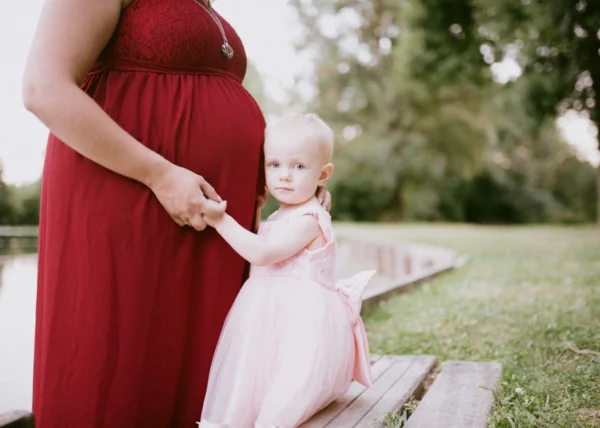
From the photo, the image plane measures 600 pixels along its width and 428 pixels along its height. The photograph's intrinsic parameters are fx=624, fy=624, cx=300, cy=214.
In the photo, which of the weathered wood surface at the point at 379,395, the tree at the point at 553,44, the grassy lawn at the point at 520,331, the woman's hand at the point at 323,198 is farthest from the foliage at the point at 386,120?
the woman's hand at the point at 323,198

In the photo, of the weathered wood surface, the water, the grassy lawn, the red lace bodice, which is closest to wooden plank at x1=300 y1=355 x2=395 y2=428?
the weathered wood surface

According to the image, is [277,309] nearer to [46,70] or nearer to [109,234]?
[109,234]

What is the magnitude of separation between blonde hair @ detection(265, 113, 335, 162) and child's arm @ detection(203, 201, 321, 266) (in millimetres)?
253

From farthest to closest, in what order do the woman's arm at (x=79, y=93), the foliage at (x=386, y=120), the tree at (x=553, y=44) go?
1. the foliage at (x=386, y=120)
2. the tree at (x=553, y=44)
3. the woman's arm at (x=79, y=93)

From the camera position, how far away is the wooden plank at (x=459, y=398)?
200 cm

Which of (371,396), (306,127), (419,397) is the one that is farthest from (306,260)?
(419,397)

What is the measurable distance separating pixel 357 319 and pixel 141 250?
2.60 ft

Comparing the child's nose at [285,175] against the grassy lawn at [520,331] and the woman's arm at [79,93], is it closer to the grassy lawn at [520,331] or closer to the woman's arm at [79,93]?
the woman's arm at [79,93]

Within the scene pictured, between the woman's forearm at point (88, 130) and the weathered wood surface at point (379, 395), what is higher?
the woman's forearm at point (88, 130)

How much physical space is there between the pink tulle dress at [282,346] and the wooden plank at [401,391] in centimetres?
16

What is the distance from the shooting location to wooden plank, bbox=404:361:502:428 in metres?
2.00

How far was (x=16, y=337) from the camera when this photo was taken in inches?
169

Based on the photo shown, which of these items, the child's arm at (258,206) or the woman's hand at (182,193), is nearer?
the woman's hand at (182,193)

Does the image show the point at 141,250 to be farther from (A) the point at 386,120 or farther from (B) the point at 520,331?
(A) the point at 386,120
